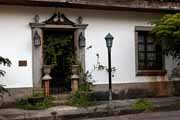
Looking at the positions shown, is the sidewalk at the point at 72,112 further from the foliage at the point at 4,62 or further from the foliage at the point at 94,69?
the foliage at the point at 4,62

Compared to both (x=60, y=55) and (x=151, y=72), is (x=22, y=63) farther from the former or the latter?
(x=151, y=72)

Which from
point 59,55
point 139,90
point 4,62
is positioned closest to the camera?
point 4,62

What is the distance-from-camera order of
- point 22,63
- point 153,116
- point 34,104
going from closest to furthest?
1. point 153,116
2. point 34,104
3. point 22,63

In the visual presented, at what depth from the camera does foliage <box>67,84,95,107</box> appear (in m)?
15.6

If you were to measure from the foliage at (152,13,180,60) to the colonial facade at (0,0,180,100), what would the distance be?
48.0 inches

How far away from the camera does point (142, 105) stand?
1545 cm

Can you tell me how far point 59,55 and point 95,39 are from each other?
146cm

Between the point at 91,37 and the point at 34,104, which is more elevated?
the point at 91,37

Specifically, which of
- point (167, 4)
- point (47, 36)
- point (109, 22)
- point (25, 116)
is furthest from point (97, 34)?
point (25, 116)

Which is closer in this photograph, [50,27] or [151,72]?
[50,27]

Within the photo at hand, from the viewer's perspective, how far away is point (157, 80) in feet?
59.1

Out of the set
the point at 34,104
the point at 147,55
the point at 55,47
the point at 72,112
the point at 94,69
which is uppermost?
the point at 55,47

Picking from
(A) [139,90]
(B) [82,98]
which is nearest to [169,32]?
(A) [139,90]

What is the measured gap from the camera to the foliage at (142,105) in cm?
1520
